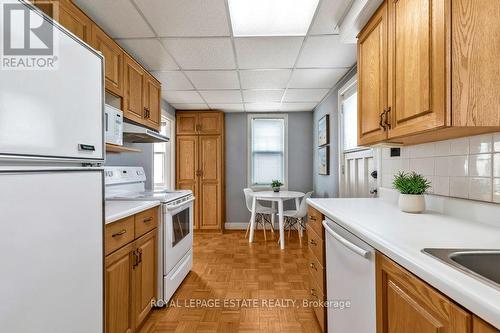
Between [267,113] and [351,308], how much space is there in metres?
4.07

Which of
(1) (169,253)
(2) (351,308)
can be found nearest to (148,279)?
(1) (169,253)

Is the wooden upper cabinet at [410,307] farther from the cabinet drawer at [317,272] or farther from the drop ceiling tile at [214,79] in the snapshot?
the drop ceiling tile at [214,79]

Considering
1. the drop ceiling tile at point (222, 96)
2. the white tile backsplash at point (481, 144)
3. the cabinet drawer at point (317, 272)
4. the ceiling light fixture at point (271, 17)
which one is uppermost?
the ceiling light fixture at point (271, 17)

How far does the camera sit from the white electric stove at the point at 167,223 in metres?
2.10

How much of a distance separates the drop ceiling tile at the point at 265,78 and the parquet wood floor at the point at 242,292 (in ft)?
7.24

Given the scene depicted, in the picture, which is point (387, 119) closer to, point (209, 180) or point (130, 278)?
point (130, 278)

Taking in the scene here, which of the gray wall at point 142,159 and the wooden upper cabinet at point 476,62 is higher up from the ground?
the wooden upper cabinet at point 476,62

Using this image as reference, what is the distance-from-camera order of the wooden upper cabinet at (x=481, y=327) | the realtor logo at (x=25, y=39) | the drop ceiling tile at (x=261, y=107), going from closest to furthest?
the wooden upper cabinet at (x=481, y=327) < the realtor logo at (x=25, y=39) < the drop ceiling tile at (x=261, y=107)

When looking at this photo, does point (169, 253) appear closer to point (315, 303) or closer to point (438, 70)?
point (315, 303)

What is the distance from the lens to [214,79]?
317 cm

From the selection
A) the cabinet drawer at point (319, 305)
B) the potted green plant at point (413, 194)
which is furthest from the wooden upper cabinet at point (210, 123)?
the potted green plant at point (413, 194)

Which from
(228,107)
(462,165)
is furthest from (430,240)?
(228,107)

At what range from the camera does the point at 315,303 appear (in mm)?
1908

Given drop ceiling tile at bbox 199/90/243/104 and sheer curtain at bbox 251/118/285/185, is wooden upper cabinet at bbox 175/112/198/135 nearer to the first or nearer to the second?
drop ceiling tile at bbox 199/90/243/104
